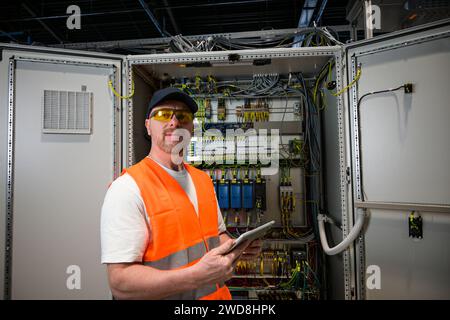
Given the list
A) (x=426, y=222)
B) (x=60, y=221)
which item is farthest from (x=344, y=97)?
(x=60, y=221)

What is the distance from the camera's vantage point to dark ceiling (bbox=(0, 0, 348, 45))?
10.8 feet

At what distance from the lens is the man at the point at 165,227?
0.91 m

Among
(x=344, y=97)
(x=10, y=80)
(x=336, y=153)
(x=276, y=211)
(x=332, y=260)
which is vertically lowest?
(x=332, y=260)

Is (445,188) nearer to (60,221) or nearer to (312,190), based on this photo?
(312,190)

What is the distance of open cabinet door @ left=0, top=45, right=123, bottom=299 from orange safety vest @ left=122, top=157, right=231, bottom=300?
2.60 ft

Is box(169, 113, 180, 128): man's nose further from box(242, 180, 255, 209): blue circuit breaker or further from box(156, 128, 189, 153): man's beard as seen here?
box(242, 180, 255, 209): blue circuit breaker

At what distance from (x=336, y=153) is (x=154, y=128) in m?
1.50

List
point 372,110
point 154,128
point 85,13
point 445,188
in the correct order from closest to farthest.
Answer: point 154,128 < point 445,188 < point 372,110 < point 85,13

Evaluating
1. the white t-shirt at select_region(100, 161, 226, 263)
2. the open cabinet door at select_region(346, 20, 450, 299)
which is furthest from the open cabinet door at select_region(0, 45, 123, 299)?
the open cabinet door at select_region(346, 20, 450, 299)

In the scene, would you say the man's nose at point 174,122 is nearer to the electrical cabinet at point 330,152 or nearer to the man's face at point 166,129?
the man's face at point 166,129

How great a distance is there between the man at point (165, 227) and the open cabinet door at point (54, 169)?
2.48 feet

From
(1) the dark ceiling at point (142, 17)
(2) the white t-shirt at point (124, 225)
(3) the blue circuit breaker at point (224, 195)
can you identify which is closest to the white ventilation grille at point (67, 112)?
(2) the white t-shirt at point (124, 225)

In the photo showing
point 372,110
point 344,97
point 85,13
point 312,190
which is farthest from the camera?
point 85,13

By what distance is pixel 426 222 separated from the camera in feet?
4.71
